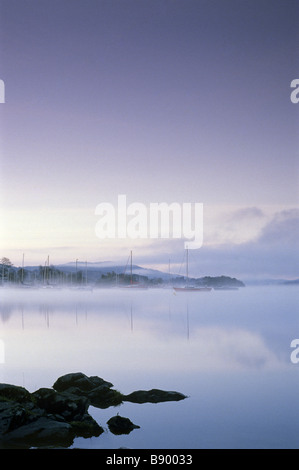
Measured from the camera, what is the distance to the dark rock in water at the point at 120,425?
429 cm

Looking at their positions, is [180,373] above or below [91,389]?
below

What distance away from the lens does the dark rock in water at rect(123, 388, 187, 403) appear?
5223 mm

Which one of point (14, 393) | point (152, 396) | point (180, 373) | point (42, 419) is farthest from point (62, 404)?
point (180, 373)

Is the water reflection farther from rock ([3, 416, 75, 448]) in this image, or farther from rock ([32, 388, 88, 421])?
rock ([3, 416, 75, 448])

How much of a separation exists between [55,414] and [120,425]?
624 millimetres

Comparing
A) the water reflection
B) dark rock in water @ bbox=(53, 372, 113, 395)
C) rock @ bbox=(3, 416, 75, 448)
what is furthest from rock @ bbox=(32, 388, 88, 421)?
the water reflection

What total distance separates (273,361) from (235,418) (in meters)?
3.49

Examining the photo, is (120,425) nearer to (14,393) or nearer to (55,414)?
(55,414)

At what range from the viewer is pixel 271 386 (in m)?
6.36

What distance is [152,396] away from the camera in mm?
5266
